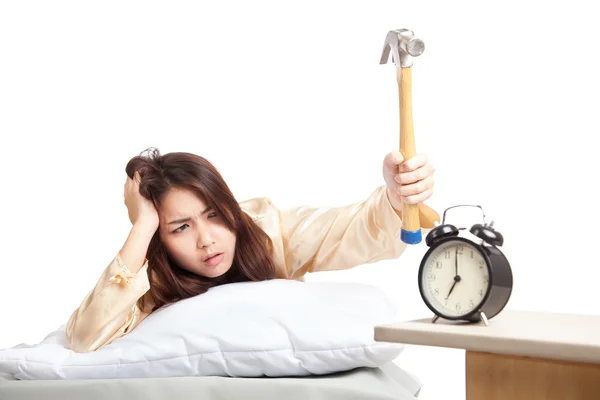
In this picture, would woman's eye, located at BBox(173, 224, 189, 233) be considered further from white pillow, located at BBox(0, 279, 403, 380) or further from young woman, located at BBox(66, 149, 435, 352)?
white pillow, located at BBox(0, 279, 403, 380)

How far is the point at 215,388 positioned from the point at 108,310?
16.8 inches

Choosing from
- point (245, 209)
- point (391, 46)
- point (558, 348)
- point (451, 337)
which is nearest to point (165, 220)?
point (245, 209)

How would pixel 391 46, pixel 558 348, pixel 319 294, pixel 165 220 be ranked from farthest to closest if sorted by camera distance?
pixel 165 220
pixel 319 294
pixel 391 46
pixel 558 348

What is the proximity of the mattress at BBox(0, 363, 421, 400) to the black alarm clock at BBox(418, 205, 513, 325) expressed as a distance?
1.29 feet

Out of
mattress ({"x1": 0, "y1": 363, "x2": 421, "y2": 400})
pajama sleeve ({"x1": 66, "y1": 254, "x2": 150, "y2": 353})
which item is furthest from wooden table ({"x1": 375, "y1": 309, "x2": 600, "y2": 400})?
pajama sleeve ({"x1": 66, "y1": 254, "x2": 150, "y2": 353})

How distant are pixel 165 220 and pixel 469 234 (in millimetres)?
1049

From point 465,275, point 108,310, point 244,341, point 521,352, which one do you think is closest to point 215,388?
point 244,341

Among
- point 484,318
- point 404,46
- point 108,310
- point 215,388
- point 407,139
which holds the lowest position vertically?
point 215,388

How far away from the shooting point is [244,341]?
185 cm

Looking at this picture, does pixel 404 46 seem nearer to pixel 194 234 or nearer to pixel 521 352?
pixel 521 352

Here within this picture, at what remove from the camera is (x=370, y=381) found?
6.01 ft

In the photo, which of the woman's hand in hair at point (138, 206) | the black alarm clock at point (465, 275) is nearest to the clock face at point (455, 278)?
the black alarm clock at point (465, 275)

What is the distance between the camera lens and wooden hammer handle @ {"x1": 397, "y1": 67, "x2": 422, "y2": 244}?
161cm

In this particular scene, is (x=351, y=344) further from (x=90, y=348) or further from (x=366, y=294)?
(x=90, y=348)
